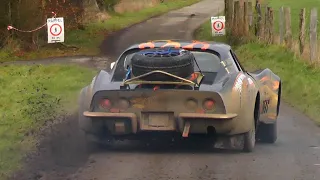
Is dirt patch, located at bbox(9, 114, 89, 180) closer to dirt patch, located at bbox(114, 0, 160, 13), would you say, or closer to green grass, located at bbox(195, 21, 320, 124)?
green grass, located at bbox(195, 21, 320, 124)

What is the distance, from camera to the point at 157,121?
8859 mm

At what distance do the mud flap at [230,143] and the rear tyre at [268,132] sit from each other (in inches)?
34.1

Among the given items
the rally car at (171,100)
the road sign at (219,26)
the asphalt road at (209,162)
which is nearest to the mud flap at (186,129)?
the rally car at (171,100)

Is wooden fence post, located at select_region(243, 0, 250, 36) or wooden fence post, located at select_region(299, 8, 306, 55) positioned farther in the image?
wooden fence post, located at select_region(243, 0, 250, 36)

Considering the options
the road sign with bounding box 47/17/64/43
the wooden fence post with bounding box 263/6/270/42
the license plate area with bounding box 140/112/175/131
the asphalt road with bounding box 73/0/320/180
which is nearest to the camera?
the asphalt road with bounding box 73/0/320/180

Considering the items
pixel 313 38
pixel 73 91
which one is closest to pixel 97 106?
pixel 73 91

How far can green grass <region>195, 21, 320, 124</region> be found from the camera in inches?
580

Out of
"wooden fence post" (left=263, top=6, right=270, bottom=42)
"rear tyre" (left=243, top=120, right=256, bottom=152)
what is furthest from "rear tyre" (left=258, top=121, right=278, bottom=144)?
"wooden fence post" (left=263, top=6, right=270, bottom=42)

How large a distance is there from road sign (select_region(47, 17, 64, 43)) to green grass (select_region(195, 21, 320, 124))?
580 centimetres

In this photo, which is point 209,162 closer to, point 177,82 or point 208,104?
point 208,104

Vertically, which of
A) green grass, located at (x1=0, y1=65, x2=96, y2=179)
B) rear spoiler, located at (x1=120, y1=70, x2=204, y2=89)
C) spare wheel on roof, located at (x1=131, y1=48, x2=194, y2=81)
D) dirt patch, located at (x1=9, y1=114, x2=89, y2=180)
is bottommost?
dirt patch, located at (x1=9, y1=114, x2=89, y2=180)

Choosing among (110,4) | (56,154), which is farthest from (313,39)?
(110,4)

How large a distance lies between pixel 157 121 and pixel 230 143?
122cm

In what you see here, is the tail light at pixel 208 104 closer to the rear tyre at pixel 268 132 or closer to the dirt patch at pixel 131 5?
the rear tyre at pixel 268 132
